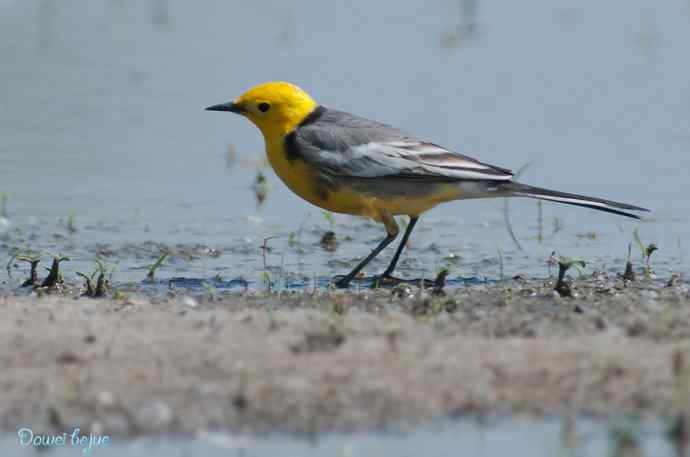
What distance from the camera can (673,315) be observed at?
7820 mm

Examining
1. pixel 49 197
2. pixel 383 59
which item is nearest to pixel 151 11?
pixel 383 59

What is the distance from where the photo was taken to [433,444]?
6.27 meters

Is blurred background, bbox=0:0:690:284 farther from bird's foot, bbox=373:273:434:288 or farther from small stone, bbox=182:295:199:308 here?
small stone, bbox=182:295:199:308

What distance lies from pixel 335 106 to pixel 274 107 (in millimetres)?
3675

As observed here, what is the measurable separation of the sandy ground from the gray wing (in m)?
2.10

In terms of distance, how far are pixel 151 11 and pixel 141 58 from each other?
229 centimetres

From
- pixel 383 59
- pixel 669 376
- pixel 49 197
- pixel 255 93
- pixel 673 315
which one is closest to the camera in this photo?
pixel 669 376

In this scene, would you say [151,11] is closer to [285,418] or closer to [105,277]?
[105,277]

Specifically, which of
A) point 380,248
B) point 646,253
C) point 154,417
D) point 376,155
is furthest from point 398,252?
point 154,417

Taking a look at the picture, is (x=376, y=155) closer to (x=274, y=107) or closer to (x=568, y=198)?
(x=274, y=107)

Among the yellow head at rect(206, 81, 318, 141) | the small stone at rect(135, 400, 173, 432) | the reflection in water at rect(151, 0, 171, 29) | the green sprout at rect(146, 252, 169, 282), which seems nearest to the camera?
the small stone at rect(135, 400, 173, 432)

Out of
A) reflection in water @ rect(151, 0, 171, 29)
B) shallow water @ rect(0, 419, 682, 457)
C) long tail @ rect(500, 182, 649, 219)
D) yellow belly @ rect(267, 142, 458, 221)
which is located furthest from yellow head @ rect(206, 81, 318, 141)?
reflection in water @ rect(151, 0, 171, 29)

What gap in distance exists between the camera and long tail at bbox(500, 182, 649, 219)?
1020cm

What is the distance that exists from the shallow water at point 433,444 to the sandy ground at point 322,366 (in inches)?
3.7
